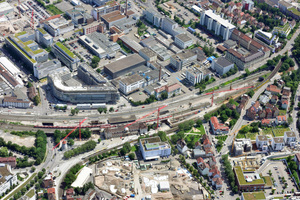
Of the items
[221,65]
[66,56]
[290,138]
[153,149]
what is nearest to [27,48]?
[66,56]

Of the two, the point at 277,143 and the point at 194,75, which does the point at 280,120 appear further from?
the point at 194,75

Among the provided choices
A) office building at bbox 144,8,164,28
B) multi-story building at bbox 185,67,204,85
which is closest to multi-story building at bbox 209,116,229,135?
multi-story building at bbox 185,67,204,85

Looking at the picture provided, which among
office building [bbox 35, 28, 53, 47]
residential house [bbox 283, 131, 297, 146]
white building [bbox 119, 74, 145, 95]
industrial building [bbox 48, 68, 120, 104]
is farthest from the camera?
office building [bbox 35, 28, 53, 47]

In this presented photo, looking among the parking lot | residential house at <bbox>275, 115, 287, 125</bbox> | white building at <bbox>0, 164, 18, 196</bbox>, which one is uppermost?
residential house at <bbox>275, 115, 287, 125</bbox>

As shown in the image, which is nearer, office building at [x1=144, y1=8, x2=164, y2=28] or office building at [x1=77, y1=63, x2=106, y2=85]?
office building at [x1=77, y1=63, x2=106, y2=85]

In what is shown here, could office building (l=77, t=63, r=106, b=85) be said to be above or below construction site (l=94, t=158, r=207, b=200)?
above

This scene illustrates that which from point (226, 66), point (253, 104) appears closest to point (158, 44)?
point (226, 66)

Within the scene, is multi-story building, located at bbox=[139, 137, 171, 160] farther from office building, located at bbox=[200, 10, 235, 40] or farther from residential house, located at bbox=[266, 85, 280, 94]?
office building, located at bbox=[200, 10, 235, 40]
